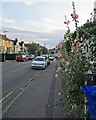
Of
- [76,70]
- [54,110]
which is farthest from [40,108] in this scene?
[76,70]

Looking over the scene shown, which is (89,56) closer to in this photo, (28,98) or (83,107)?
(83,107)

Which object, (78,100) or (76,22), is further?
(76,22)

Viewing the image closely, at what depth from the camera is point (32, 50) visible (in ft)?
289

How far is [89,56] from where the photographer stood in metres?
4.33

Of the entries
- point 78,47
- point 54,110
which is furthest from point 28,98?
point 78,47

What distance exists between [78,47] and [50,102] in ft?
7.55

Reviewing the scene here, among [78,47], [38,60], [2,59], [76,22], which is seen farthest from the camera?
[2,59]

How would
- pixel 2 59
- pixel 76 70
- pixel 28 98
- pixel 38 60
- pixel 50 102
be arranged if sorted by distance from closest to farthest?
pixel 76 70
pixel 50 102
pixel 28 98
pixel 38 60
pixel 2 59

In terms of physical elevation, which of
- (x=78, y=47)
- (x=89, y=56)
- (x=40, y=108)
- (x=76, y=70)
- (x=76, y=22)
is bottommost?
(x=40, y=108)

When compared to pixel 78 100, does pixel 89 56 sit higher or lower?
higher

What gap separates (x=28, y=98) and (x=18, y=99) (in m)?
0.41

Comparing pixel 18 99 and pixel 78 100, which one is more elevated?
pixel 78 100

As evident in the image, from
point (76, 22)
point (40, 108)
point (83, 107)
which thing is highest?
point (76, 22)

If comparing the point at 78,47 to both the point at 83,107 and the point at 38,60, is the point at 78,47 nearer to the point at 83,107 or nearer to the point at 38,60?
the point at 83,107
